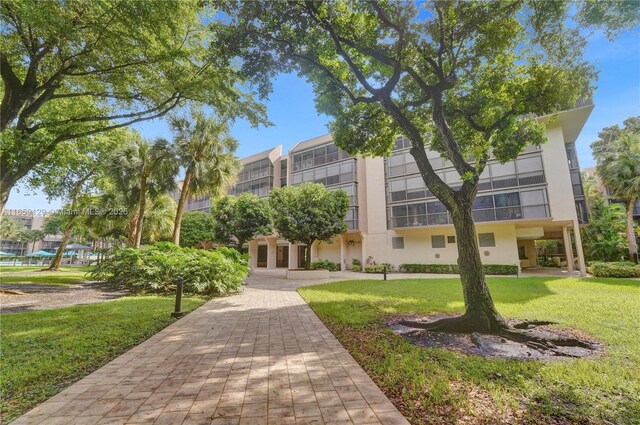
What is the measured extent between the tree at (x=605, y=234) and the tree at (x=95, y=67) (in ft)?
99.6

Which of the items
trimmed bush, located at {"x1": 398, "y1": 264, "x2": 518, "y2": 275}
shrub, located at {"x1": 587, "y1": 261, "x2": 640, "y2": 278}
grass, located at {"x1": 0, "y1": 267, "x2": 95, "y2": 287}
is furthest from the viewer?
trimmed bush, located at {"x1": 398, "y1": 264, "x2": 518, "y2": 275}

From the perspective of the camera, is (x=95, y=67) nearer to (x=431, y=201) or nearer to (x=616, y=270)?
(x=431, y=201)

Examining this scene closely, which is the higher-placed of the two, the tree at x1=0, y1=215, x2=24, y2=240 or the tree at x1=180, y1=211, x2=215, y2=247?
the tree at x1=0, y1=215, x2=24, y2=240

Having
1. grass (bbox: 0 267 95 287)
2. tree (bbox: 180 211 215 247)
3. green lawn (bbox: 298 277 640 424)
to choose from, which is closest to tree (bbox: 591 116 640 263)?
green lawn (bbox: 298 277 640 424)

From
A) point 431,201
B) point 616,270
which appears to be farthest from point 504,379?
point 431,201

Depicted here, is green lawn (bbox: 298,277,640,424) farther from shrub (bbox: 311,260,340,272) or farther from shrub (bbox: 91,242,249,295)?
shrub (bbox: 311,260,340,272)

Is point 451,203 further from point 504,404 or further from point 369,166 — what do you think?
point 369,166

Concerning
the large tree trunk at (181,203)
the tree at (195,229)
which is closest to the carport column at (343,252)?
the tree at (195,229)

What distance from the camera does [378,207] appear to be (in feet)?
91.9

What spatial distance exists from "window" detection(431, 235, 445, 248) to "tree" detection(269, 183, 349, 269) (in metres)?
9.43

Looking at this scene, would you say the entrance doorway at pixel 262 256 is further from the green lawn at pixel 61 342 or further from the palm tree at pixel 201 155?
the green lawn at pixel 61 342

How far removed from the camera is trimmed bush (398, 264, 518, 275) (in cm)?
2150

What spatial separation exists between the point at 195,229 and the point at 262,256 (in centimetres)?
955

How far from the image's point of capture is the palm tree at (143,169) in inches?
661
